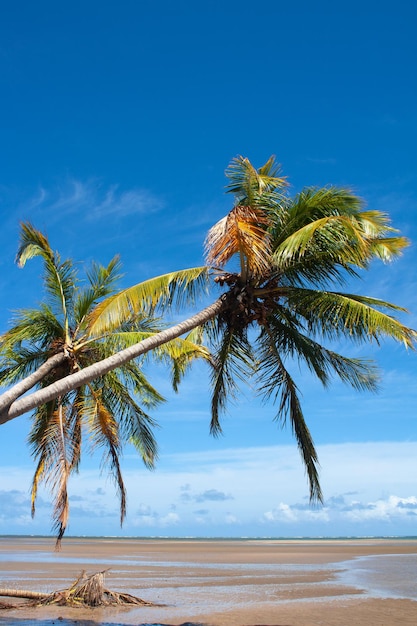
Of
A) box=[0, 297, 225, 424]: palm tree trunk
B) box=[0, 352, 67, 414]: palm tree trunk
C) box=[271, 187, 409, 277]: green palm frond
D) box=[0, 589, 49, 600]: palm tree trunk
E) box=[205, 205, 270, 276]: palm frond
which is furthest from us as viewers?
box=[0, 589, 49, 600]: palm tree trunk

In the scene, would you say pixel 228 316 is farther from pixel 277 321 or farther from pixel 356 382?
pixel 356 382

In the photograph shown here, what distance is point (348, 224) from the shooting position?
9938mm

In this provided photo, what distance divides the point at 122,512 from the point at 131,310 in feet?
17.8

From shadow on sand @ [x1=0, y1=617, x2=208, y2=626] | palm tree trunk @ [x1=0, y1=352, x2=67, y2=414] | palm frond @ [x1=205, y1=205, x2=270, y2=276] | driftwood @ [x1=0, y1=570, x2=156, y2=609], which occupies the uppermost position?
palm frond @ [x1=205, y1=205, x2=270, y2=276]

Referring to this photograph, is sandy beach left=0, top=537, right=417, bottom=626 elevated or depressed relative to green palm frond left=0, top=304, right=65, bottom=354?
depressed

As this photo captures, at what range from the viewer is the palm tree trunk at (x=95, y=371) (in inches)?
336

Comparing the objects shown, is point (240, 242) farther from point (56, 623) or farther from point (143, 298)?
point (56, 623)

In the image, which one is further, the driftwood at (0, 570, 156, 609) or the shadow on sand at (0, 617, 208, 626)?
the driftwood at (0, 570, 156, 609)

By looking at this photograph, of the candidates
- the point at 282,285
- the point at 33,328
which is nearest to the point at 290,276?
the point at 282,285

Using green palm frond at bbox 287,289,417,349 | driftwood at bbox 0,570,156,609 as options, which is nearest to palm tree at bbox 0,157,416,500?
green palm frond at bbox 287,289,417,349

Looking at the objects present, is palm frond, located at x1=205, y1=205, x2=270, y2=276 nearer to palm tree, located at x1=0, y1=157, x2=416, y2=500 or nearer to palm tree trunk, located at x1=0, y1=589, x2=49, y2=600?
palm tree, located at x1=0, y1=157, x2=416, y2=500

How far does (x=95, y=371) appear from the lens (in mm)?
9172

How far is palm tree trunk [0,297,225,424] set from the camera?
28.0 feet

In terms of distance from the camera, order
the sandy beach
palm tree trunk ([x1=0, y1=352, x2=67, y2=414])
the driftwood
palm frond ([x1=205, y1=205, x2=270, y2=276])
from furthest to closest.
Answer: the driftwood
the sandy beach
palm frond ([x1=205, y1=205, x2=270, y2=276])
palm tree trunk ([x1=0, y1=352, x2=67, y2=414])
